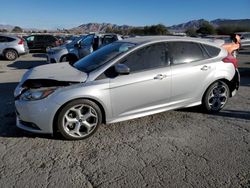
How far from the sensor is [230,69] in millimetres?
5617

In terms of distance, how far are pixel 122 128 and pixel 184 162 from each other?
4.81 feet

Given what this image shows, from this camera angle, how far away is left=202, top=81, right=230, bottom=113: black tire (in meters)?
5.49

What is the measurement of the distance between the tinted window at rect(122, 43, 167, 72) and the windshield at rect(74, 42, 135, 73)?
0.20 m

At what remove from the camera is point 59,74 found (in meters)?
4.65

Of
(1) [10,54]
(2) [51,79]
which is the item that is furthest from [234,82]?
(1) [10,54]

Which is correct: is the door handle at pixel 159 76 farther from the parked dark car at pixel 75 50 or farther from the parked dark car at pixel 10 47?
the parked dark car at pixel 10 47

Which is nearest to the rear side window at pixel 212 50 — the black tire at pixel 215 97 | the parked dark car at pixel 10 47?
the black tire at pixel 215 97

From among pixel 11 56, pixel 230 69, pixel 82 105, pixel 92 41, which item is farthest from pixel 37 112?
pixel 11 56

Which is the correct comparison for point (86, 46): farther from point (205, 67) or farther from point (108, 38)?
point (205, 67)

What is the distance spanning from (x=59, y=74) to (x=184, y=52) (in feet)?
7.51

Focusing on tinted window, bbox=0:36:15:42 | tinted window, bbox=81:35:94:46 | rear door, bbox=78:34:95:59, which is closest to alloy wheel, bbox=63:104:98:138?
rear door, bbox=78:34:95:59

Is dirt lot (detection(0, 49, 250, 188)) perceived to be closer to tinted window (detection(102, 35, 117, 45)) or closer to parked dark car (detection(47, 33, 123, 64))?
parked dark car (detection(47, 33, 123, 64))

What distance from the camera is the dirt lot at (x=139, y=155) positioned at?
3.30 m

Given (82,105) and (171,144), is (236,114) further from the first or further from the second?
(82,105)
